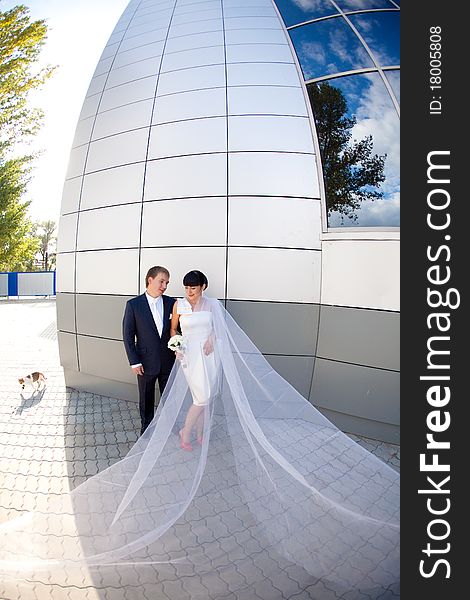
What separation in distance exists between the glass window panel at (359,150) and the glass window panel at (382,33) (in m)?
0.28

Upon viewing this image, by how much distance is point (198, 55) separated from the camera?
5.18 m

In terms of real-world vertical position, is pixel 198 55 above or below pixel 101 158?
above

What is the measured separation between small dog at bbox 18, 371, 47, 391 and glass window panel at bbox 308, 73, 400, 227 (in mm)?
5136

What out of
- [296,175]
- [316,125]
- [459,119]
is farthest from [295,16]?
[459,119]

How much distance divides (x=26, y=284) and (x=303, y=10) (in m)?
20.8

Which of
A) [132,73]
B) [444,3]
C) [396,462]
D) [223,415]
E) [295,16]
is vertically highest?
[295,16]

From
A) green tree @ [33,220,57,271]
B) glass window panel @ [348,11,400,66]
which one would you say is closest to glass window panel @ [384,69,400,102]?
glass window panel @ [348,11,400,66]

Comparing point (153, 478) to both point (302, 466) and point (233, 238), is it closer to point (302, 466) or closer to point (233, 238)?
point (302, 466)

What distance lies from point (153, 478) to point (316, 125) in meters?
4.47

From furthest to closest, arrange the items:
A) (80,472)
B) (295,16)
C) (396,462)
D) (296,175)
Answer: (295,16)
(296,175)
(396,462)
(80,472)

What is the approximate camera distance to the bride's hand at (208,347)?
3584 mm

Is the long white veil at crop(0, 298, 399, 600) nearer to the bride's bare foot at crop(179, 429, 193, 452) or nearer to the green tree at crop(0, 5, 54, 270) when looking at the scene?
the bride's bare foot at crop(179, 429, 193, 452)

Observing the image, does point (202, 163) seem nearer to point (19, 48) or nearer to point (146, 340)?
point (146, 340)

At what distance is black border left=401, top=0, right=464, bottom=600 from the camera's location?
1914mm
